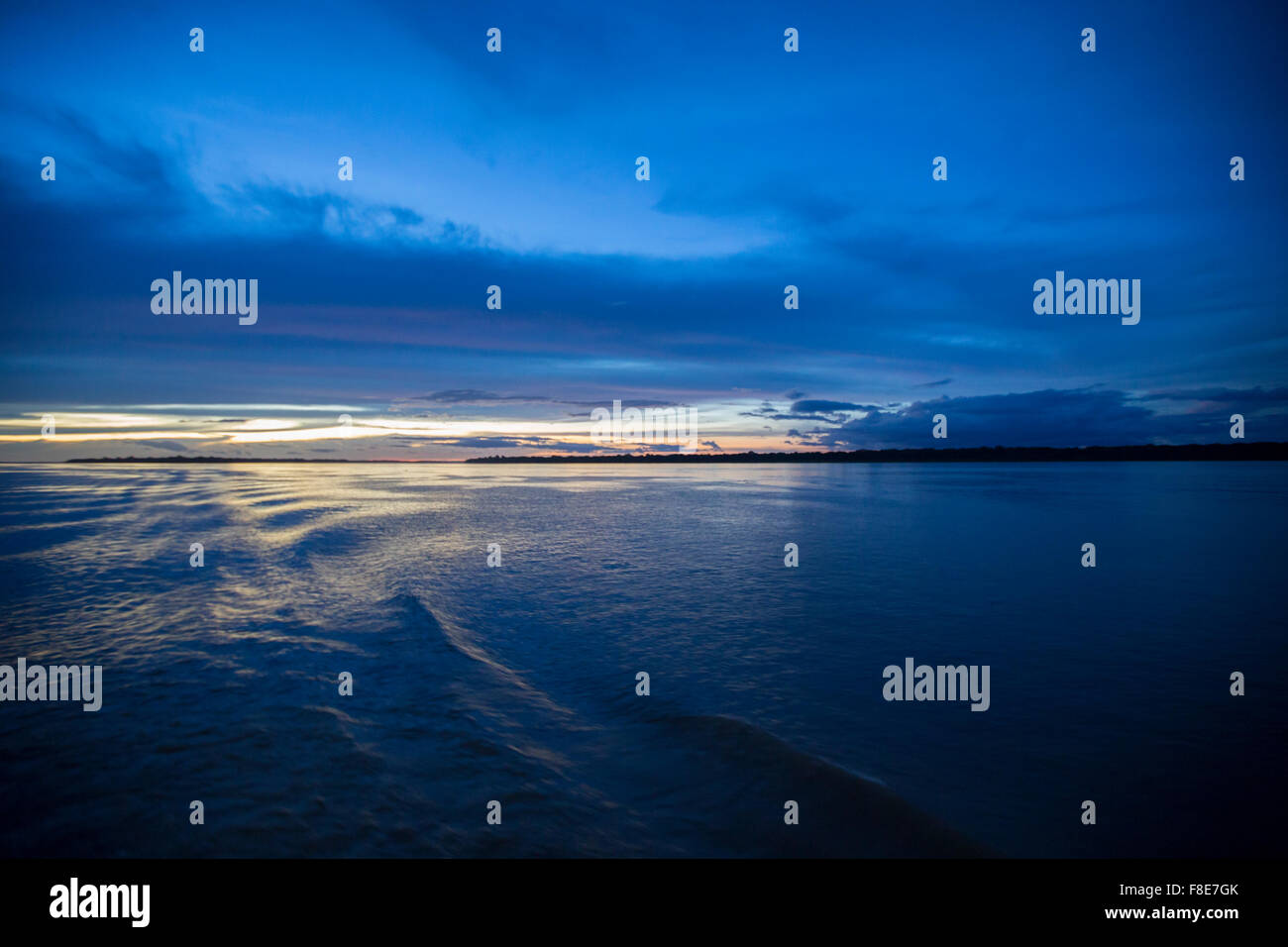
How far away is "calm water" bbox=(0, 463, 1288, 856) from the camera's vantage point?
216 inches

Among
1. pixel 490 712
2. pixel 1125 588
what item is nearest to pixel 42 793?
pixel 490 712

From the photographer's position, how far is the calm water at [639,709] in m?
5.49

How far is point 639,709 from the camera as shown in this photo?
8086 mm

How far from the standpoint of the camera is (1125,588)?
15.1 meters
